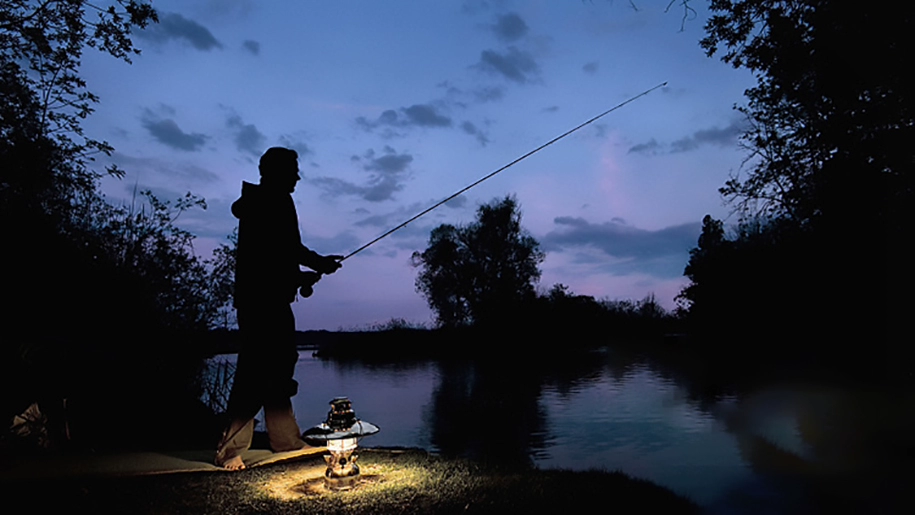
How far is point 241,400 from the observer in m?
A: 5.25

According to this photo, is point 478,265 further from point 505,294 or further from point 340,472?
point 340,472

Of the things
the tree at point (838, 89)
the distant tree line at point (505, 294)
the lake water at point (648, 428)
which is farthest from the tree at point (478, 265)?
the tree at point (838, 89)

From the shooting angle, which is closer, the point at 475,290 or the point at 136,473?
the point at 136,473

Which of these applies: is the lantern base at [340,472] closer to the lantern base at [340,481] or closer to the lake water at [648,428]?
the lantern base at [340,481]

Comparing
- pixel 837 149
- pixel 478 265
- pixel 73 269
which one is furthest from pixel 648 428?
pixel 478 265

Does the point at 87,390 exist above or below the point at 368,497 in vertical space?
above

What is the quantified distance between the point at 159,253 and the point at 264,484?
10.1 metres

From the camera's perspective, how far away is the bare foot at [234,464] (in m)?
5.18

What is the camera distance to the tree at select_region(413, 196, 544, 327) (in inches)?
1818

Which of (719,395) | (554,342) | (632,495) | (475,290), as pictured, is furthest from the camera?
(475,290)

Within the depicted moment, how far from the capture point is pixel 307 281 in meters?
5.45

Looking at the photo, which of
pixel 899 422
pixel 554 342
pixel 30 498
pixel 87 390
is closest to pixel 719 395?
pixel 899 422

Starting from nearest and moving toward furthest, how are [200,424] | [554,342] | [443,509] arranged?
[443,509] < [200,424] < [554,342]

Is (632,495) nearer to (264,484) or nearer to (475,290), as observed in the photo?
(264,484)
